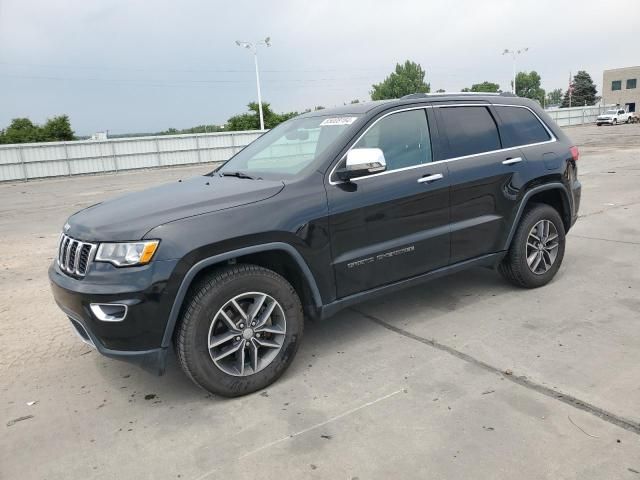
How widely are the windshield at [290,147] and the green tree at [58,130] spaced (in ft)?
125

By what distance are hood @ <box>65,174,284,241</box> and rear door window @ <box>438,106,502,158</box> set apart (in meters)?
1.55

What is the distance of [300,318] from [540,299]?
2.34 m

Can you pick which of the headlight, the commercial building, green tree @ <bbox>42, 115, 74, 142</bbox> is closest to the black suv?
the headlight

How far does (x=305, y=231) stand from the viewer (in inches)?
131

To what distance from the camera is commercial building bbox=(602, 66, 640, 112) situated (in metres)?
82.9

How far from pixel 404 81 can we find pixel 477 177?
9579 centimetres

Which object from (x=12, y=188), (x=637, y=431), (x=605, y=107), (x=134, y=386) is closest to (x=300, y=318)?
(x=134, y=386)

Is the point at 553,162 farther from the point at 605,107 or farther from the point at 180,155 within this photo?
the point at 605,107

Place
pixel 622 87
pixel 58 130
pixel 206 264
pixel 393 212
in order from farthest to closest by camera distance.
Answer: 1. pixel 622 87
2. pixel 58 130
3. pixel 393 212
4. pixel 206 264

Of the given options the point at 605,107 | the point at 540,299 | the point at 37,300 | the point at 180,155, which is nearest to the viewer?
the point at 540,299

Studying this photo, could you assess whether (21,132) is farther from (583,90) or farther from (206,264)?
(583,90)

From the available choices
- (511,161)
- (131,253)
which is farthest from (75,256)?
(511,161)

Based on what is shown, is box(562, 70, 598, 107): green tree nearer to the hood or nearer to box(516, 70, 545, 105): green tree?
box(516, 70, 545, 105): green tree

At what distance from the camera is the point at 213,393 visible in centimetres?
314
